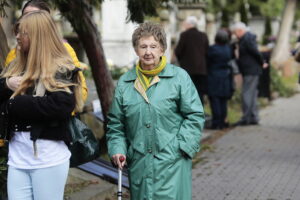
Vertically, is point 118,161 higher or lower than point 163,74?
lower

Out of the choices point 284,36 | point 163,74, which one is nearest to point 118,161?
point 163,74

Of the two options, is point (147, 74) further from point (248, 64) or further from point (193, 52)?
point (248, 64)

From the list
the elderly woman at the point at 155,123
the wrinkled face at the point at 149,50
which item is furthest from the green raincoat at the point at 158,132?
the wrinkled face at the point at 149,50

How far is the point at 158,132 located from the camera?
14.4 ft

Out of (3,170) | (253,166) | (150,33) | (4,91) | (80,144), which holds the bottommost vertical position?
(253,166)

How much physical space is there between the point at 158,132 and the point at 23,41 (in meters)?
1.06

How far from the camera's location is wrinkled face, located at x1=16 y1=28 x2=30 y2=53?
3963mm

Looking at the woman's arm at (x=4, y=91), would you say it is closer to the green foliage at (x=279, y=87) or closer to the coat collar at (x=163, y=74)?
the coat collar at (x=163, y=74)

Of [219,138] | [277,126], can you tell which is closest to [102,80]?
[219,138]

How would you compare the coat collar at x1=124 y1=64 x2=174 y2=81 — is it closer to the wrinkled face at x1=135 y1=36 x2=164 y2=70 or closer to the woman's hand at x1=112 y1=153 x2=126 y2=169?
the wrinkled face at x1=135 y1=36 x2=164 y2=70

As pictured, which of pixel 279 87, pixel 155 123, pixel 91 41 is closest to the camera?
pixel 155 123

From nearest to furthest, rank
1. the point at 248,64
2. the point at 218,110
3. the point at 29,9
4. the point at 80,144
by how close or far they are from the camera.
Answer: the point at 80,144 < the point at 29,9 < the point at 218,110 < the point at 248,64

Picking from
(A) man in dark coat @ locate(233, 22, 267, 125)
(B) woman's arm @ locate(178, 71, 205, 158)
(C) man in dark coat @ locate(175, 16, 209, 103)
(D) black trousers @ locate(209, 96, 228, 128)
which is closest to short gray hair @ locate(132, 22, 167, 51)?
(B) woman's arm @ locate(178, 71, 205, 158)

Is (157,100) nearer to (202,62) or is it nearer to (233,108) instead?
(202,62)
